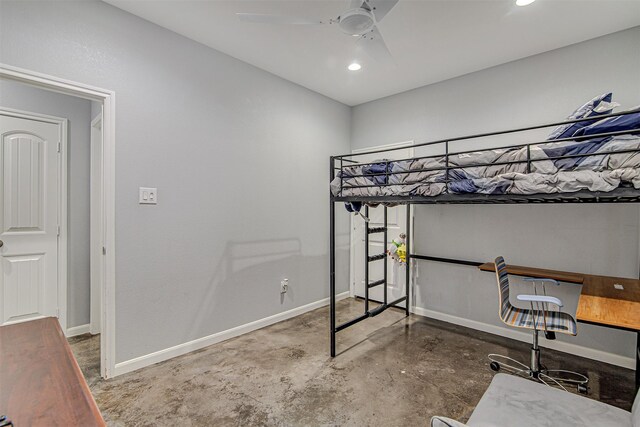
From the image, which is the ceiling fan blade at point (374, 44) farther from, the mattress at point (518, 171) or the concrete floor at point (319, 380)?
the concrete floor at point (319, 380)

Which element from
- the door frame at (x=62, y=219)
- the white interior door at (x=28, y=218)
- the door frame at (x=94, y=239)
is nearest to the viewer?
the white interior door at (x=28, y=218)

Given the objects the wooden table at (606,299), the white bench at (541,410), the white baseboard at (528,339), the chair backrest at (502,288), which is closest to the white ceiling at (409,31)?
the chair backrest at (502,288)

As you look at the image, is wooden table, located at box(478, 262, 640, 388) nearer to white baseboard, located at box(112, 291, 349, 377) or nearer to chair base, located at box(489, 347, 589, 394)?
chair base, located at box(489, 347, 589, 394)

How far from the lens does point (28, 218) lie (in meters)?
2.81

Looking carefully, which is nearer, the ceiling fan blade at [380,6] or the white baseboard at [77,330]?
the ceiling fan blade at [380,6]

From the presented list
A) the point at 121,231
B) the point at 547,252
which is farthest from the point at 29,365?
the point at 547,252

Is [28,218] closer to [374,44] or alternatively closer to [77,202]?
[77,202]

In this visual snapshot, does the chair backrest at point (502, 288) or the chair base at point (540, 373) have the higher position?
the chair backrest at point (502, 288)

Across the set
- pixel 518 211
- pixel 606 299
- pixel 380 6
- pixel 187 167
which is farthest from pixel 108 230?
pixel 518 211

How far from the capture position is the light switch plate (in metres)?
2.41

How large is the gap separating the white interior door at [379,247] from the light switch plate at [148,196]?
2.54 metres

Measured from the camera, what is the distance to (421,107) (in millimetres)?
3639

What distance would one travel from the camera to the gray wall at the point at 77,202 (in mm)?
3008

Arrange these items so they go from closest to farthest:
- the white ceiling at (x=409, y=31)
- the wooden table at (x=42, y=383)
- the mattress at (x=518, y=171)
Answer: the wooden table at (x=42, y=383), the mattress at (x=518, y=171), the white ceiling at (x=409, y=31)
